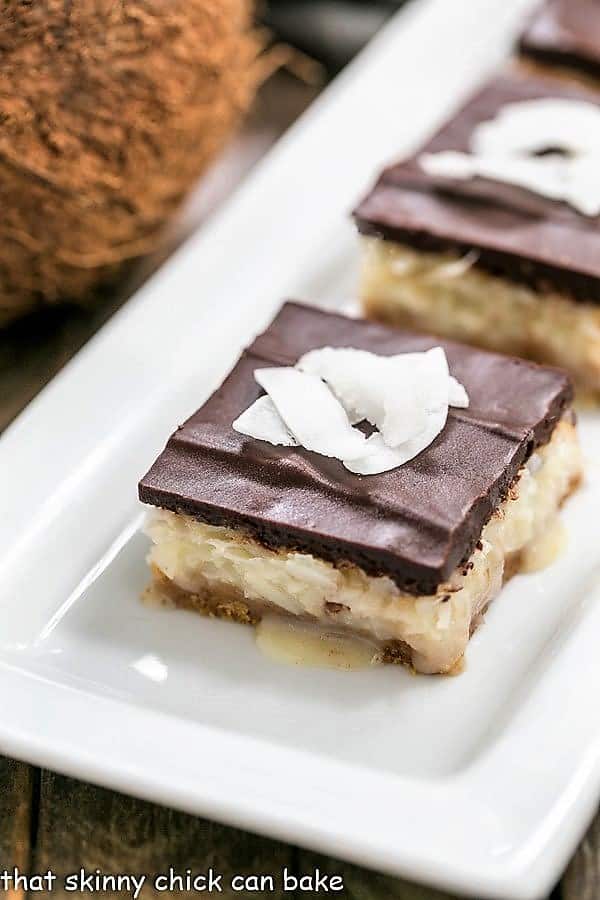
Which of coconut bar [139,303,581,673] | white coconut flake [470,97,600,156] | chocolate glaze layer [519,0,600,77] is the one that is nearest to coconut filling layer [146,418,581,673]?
coconut bar [139,303,581,673]

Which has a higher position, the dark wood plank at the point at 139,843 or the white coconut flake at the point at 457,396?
the white coconut flake at the point at 457,396

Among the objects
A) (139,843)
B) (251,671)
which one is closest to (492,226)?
(251,671)

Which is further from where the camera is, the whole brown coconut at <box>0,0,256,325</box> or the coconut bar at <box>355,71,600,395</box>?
the coconut bar at <box>355,71,600,395</box>

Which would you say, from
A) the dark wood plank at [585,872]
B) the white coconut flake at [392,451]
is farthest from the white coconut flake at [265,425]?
the dark wood plank at [585,872]

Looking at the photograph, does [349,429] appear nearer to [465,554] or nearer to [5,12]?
[465,554]

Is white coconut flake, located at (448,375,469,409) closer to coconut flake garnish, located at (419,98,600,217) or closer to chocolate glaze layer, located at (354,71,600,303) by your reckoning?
chocolate glaze layer, located at (354,71,600,303)

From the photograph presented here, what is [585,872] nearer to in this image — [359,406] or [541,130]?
[359,406]

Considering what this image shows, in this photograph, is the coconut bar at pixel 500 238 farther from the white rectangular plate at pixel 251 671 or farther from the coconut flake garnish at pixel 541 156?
the white rectangular plate at pixel 251 671
